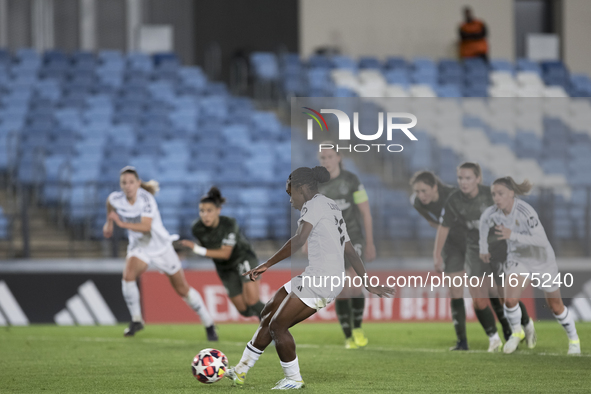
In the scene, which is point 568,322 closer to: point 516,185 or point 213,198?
point 516,185

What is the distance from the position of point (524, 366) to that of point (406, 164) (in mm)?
3503

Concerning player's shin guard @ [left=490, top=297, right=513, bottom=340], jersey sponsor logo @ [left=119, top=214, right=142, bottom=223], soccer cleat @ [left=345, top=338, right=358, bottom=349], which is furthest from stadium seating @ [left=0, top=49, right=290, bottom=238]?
player's shin guard @ [left=490, top=297, right=513, bottom=340]

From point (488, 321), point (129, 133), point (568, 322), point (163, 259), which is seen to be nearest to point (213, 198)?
point (163, 259)

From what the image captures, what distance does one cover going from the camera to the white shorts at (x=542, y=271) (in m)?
7.95

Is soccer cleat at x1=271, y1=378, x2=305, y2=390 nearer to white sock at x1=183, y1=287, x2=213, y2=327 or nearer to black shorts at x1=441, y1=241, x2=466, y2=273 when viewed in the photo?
black shorts at x1=441, y1=241, x2=466, y2=273

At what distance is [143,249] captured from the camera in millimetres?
9750

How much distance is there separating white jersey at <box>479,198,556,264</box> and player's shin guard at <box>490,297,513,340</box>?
83 cm

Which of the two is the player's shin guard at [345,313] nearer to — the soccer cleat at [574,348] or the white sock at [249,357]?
the soccer cleat at [574,348]

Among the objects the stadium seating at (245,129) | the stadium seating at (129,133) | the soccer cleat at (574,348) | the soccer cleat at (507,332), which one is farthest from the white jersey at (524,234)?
the stadium seating at (129,133)

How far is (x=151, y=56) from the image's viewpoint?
1805 centimetres

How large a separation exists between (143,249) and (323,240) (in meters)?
4.33

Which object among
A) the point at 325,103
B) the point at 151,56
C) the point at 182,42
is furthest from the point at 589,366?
the point at 182,42

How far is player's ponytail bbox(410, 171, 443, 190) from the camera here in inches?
339

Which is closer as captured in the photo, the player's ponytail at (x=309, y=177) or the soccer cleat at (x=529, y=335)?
the player's ponytail at (x=309, y=177)
